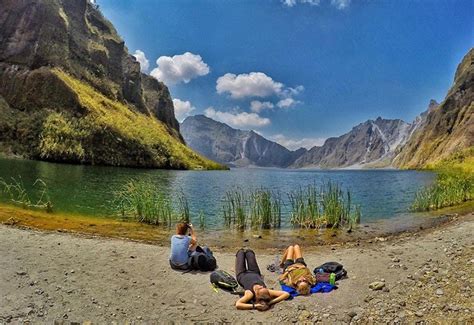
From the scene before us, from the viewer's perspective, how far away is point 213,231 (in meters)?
19.5

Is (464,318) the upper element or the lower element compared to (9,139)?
lower

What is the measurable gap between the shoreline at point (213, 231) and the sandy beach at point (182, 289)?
348cm

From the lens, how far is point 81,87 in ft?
390

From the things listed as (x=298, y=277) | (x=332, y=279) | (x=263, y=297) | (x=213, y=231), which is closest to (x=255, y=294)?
(x=263, y=297)

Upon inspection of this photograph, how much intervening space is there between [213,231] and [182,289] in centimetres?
1012

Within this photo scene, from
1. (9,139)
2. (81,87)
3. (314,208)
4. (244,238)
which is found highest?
(81,87)

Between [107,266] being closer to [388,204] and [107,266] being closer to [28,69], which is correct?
[388,204]

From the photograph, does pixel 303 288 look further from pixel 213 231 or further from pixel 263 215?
pixel 263 215

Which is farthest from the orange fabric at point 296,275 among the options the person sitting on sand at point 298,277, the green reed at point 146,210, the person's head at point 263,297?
the green reed at point 146,210

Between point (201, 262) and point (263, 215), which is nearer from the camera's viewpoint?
point (201, 262)

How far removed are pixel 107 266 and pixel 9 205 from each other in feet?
46.6

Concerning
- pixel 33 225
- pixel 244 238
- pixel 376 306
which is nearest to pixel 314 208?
pixel 244 238

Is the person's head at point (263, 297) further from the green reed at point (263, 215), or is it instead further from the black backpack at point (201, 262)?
the green reed at point (263, 215)

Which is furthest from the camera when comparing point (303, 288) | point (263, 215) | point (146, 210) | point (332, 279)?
point (263, 215)
